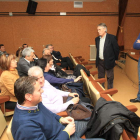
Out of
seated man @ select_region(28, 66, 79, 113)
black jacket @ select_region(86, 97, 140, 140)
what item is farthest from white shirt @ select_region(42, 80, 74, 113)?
black jacket @ select_region(86, 97, 140, 140)

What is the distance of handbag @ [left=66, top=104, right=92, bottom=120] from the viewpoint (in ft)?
4.90

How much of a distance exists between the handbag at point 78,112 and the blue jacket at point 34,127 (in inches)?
15.1

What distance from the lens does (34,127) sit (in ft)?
3.03

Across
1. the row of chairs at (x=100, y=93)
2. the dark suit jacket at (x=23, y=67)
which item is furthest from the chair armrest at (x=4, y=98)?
the row of chairs at (x=100, y=93)

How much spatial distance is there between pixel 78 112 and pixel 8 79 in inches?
45.5

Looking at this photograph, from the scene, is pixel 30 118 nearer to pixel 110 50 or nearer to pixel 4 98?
pixel 4 98

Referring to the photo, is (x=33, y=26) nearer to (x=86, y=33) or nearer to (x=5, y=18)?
(x=5, y=18)

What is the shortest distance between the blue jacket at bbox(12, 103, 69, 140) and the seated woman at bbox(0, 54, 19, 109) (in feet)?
3.64

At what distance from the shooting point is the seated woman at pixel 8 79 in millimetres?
2031

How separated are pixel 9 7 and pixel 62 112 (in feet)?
17.1

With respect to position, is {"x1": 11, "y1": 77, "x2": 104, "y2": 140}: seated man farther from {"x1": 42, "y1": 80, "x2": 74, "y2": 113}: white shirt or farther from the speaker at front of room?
the speaker at front of room

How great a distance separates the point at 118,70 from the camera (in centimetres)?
486

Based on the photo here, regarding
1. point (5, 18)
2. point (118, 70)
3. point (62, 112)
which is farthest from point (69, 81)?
point (5, 18)

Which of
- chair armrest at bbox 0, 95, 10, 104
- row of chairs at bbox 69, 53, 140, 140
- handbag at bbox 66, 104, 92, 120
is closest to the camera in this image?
row of chairs at bbox 69, 53, 140, 140
